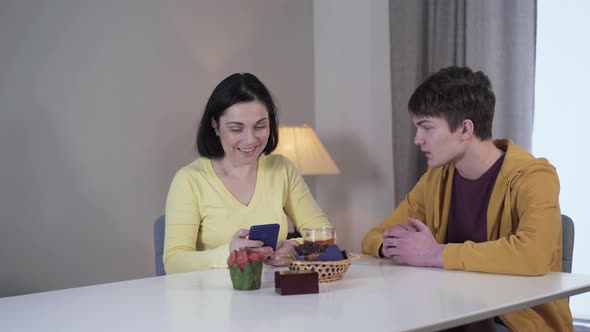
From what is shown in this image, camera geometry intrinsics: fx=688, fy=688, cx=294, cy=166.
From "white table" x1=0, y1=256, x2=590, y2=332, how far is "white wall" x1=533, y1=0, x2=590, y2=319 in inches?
63.4

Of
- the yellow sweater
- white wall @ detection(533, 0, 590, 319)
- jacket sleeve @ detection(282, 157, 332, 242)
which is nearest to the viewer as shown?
the yellow sweater

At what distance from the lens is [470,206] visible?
216 cm

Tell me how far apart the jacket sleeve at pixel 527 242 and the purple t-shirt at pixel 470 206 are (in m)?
0.16

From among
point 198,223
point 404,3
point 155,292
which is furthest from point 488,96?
point 404,3

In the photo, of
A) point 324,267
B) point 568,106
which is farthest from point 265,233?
point 568,106

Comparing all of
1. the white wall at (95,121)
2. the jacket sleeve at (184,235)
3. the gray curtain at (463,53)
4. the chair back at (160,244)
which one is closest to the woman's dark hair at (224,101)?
the jacket sleeve at (184,235)

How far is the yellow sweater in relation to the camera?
211cm

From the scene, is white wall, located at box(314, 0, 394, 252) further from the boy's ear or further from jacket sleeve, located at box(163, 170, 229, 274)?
jacket sleeve, located at box(163, 170, 229, 274)

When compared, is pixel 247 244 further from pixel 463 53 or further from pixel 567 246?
pixel 463 53

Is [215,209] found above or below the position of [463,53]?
below

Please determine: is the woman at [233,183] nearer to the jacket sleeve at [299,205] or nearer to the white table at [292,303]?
the jacket sleeve at [299,205]

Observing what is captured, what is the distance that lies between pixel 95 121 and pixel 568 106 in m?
2.23

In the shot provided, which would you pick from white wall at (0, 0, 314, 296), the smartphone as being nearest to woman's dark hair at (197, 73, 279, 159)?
A: the smartphone

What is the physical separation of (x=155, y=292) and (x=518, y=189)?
3.40 feet
